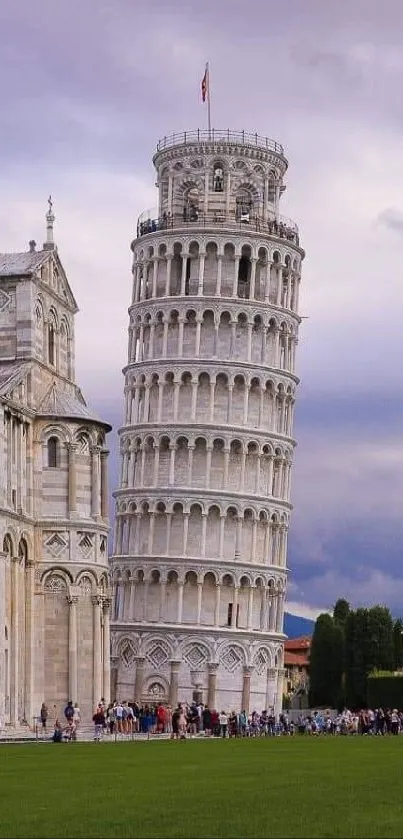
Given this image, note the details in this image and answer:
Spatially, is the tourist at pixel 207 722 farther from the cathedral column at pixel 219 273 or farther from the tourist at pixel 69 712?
the cathedral column at pixel 219 273

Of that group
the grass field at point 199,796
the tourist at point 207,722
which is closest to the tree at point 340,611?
the tourist at point 207,722

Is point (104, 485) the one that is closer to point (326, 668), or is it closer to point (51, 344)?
point (51, 344)

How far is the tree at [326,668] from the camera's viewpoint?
13462cm

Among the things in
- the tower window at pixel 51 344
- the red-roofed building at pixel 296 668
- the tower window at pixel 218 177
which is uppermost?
the tower window at pixel 218 177

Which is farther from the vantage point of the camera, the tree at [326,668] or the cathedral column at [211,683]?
the tree at [326,668]

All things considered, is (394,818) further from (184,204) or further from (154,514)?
(184,204)

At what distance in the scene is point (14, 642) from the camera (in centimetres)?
7138

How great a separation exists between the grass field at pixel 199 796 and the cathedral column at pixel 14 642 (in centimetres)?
2487

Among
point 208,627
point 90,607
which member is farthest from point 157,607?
point 90,607

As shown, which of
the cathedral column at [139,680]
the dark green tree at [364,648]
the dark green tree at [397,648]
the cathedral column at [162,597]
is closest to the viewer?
the cathedral column at [139,680]

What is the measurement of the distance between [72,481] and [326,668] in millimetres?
64284

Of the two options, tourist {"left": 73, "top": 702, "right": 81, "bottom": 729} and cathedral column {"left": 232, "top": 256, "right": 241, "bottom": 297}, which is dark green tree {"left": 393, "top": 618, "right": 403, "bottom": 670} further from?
tourist {"left": 73, "top": 702, "right": 81, "bottom": 729}

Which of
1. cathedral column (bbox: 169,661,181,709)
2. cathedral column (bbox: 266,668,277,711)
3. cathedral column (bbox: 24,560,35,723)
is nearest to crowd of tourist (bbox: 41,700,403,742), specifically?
cathedral column (bbox: 24,560,35,723)

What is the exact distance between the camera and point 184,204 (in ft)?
388
